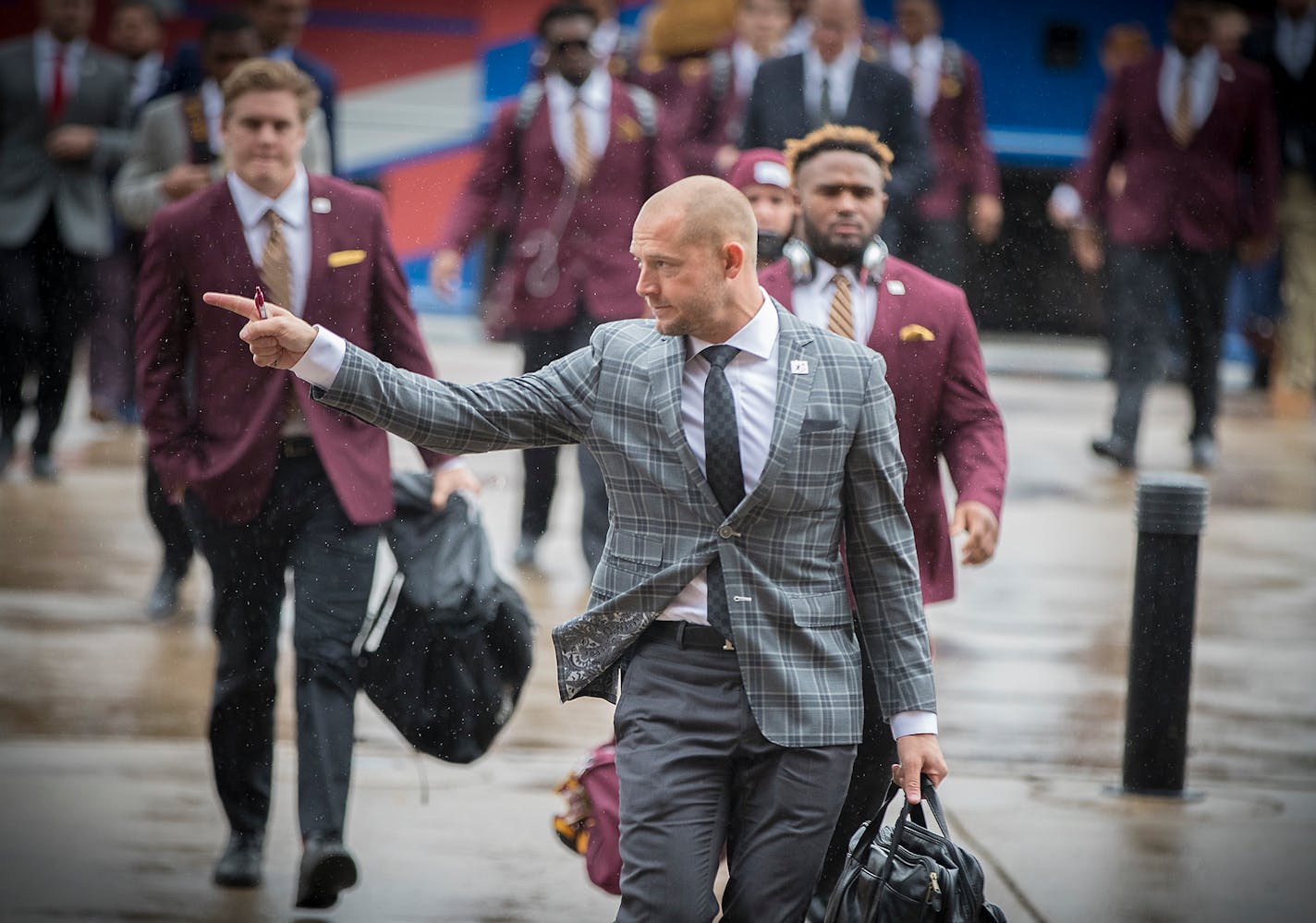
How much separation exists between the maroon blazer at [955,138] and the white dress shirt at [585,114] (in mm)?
3725

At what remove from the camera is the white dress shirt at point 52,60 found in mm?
10921

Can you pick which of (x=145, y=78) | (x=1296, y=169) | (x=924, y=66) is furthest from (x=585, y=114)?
(x=1296, y=169)

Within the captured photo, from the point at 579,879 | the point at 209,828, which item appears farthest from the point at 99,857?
the point at 579,879

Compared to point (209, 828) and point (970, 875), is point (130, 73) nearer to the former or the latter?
point (209, 828)

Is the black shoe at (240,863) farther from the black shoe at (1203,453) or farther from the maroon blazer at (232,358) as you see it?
the black shoe at (1203,453)

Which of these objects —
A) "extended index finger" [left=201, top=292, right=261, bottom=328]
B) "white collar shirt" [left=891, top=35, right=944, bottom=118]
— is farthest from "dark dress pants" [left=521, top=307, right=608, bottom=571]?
"white collar shirt" [left=891, top=35, right=944, bottom=118]

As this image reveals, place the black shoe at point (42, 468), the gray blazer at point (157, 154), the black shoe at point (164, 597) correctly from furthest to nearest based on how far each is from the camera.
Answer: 1. the black shoe at point (42, 468)
2. the black shoe at point (164, 597)
3. the gray blazer at point (157, 154)

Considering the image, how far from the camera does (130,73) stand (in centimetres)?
1109

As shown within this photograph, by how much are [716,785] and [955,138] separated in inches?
355

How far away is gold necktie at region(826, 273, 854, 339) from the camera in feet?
15.7

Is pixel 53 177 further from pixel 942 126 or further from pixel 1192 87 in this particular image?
pixel 1192 87

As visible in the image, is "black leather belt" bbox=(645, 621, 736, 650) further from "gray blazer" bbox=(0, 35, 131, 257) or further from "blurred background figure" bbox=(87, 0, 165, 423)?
"blurred background figure" bbox=(87, 0, 165, 423)

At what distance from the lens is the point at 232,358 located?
510 cm

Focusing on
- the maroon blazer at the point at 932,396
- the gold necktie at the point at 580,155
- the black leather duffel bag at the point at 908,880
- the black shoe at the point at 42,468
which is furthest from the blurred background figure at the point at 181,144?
the black leather duffel bag at the point at 908,880
